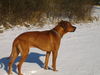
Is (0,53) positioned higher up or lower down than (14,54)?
lower down

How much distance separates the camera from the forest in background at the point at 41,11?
591 inches

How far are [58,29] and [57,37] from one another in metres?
Answer: 0.27

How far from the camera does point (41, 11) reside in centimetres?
1667

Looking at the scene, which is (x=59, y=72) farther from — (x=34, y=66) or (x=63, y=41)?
(x=63, y=41)

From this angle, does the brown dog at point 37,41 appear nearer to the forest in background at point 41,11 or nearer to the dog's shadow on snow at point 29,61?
the dog's shadow on snow at point 29,61

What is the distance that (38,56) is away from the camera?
8.48m

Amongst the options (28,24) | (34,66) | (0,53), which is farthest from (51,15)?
(34,66)

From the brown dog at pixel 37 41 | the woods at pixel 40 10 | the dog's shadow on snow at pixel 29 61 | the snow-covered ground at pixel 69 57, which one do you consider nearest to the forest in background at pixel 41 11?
the woods at pixel 40 10

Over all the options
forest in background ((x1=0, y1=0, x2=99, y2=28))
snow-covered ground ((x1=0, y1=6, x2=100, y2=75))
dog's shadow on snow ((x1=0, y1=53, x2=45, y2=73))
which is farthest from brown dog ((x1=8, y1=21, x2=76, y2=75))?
forest in background ((x1=0, y1=0, x2=99, y2=28))

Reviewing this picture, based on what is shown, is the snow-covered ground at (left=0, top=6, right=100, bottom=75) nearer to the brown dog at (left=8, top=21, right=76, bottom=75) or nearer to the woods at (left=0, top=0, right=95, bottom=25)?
the brown dog at (left=8, top=21, right=76, bottom=75)

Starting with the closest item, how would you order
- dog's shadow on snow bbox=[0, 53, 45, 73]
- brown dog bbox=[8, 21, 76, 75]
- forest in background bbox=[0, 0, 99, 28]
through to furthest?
brown dog bbox=[8, 21, 76, 75] → dog's shadow on snow bbox=[0, 53, 45, 73] → forest in background bbox=[0, 0, 99, 28]

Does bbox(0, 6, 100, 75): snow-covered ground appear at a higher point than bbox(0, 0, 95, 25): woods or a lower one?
lower

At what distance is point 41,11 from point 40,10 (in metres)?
0.10

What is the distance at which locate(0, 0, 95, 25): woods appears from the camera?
15047mm
